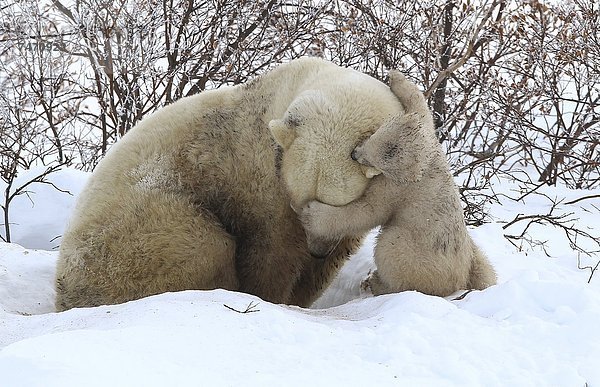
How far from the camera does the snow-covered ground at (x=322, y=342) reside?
181 cm

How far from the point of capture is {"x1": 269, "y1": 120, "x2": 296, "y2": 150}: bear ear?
3.08m

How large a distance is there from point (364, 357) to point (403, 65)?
19.9ft

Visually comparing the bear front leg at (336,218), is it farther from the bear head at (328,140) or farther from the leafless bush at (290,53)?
the leafless bush at (290,53)

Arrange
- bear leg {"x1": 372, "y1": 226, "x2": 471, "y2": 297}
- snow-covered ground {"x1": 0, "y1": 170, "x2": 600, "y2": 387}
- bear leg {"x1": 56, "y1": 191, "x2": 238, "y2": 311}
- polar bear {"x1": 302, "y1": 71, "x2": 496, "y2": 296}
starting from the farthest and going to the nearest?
1. bear leg {"x1": 56, "y1": 191, "x2": 238, "y2": 311}
2. bear leg {"x1": 372, "y1": 226, "x2": 471, "y2": 297}
3. polar bear {"x1": 302, "y1": 71, "x2": 496, "y2": 296}
4. snow-covered ground {"x1": 0, "y1": 170, "x2": 600, "y2": 387}

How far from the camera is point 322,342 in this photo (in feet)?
7.48

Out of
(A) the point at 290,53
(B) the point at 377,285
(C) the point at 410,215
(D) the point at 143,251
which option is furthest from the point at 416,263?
(A) the point at 290,53

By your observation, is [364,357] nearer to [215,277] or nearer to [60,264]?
[215,277]

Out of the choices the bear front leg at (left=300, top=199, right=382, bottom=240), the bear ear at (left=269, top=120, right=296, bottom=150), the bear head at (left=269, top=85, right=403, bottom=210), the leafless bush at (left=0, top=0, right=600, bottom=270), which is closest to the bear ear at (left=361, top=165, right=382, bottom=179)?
the bear head at (left=269, top=85, right=403, bottom=210)

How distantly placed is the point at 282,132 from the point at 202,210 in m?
Answer: 0.69

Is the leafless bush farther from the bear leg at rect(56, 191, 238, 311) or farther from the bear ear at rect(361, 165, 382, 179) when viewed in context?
the bear ear at rect(361, 165, 382, 179)

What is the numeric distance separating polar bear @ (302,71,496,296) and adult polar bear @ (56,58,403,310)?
0.68 feet

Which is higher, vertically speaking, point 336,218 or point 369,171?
point 369,171

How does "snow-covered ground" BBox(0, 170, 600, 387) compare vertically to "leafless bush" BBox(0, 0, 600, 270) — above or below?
Answer: below

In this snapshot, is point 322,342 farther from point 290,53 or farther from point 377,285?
point 290,53
